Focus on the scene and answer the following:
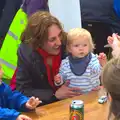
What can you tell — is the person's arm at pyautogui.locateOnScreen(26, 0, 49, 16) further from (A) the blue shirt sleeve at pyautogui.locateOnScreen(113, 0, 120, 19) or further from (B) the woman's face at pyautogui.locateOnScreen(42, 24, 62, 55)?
(B) the woman's face at pyautogui.locateOnScreen(42, 24, 62, 55)

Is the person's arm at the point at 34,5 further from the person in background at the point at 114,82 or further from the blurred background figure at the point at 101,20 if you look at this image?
the person in background at the point at 114,82

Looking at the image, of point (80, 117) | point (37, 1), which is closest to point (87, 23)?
point (37, 1)

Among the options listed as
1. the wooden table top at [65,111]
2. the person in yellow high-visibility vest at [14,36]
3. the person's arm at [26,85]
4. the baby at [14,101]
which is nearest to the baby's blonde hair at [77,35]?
the person's arm at [26,85]

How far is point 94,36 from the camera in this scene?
4.27m

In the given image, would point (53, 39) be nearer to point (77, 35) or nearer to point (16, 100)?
point (77, 35)

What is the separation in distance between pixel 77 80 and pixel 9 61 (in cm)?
117

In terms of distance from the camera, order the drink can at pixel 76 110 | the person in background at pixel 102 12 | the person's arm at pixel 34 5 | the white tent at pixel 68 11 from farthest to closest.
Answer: the person in background at pixel 102 12, the white tent at pixel 68 11, the person's arm at pixel 34 5, the drink can at pixel 76 110

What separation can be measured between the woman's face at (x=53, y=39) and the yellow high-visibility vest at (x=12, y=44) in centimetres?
100

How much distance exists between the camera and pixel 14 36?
3.90 m

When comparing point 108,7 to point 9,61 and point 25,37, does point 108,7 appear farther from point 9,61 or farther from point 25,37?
point 25,37

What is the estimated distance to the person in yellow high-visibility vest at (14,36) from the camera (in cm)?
383

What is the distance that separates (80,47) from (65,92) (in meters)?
0.34

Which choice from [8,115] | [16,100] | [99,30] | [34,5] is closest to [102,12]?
[99,30]

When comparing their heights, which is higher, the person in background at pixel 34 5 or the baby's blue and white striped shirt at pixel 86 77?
the person in background at pixel 34 5
